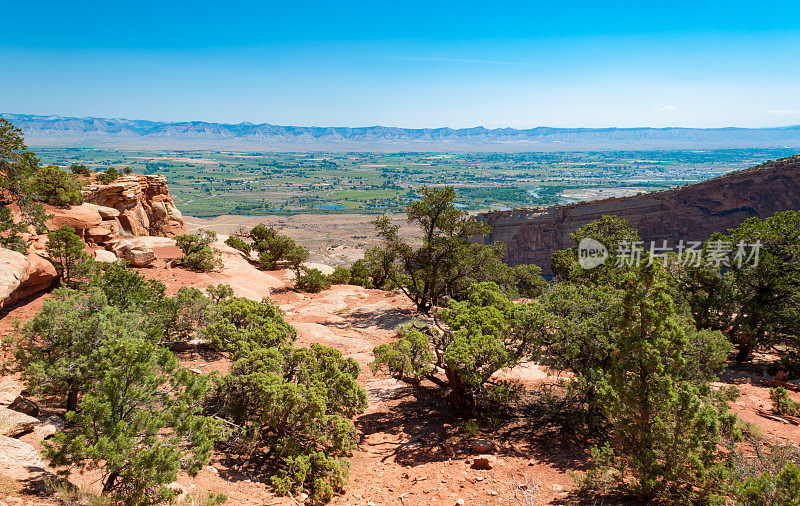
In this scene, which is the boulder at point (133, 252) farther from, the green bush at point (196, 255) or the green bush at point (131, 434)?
the green bush at point (131, 434)

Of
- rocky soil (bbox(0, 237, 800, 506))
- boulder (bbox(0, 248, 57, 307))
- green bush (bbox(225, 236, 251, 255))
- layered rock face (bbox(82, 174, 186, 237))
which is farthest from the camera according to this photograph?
green bush (bbox(225, 236, 251, 255))

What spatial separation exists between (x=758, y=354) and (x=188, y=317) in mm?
27353

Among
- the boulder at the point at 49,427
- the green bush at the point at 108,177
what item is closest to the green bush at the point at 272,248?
the green bush at the point at 108,177

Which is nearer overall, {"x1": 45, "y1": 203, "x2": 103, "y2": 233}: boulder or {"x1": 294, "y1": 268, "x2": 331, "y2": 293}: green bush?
{"x1": 45, "y1": 203, "x2": 103, "y2": 233}: boulder

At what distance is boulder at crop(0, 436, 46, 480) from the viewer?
24.7 feet

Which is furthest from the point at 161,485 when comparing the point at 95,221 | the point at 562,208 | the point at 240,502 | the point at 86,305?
the point at 562,208

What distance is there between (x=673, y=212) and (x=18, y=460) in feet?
277

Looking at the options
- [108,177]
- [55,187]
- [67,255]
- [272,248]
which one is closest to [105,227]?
[55,187]

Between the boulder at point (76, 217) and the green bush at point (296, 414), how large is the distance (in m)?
21.7

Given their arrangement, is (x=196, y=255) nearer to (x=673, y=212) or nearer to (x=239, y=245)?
(x=239, y=245)

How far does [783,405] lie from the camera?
13.8m

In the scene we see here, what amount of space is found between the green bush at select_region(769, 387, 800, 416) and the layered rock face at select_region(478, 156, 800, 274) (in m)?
50.7

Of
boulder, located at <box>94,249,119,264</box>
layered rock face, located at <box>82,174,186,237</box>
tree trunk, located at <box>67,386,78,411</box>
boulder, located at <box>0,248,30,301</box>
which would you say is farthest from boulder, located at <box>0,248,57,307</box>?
layered rock face, located at <box>82,174,186,237</box>

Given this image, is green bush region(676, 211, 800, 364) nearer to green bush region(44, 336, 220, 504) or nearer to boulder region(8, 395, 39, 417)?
green bush region(44, 336, 220, 504)
